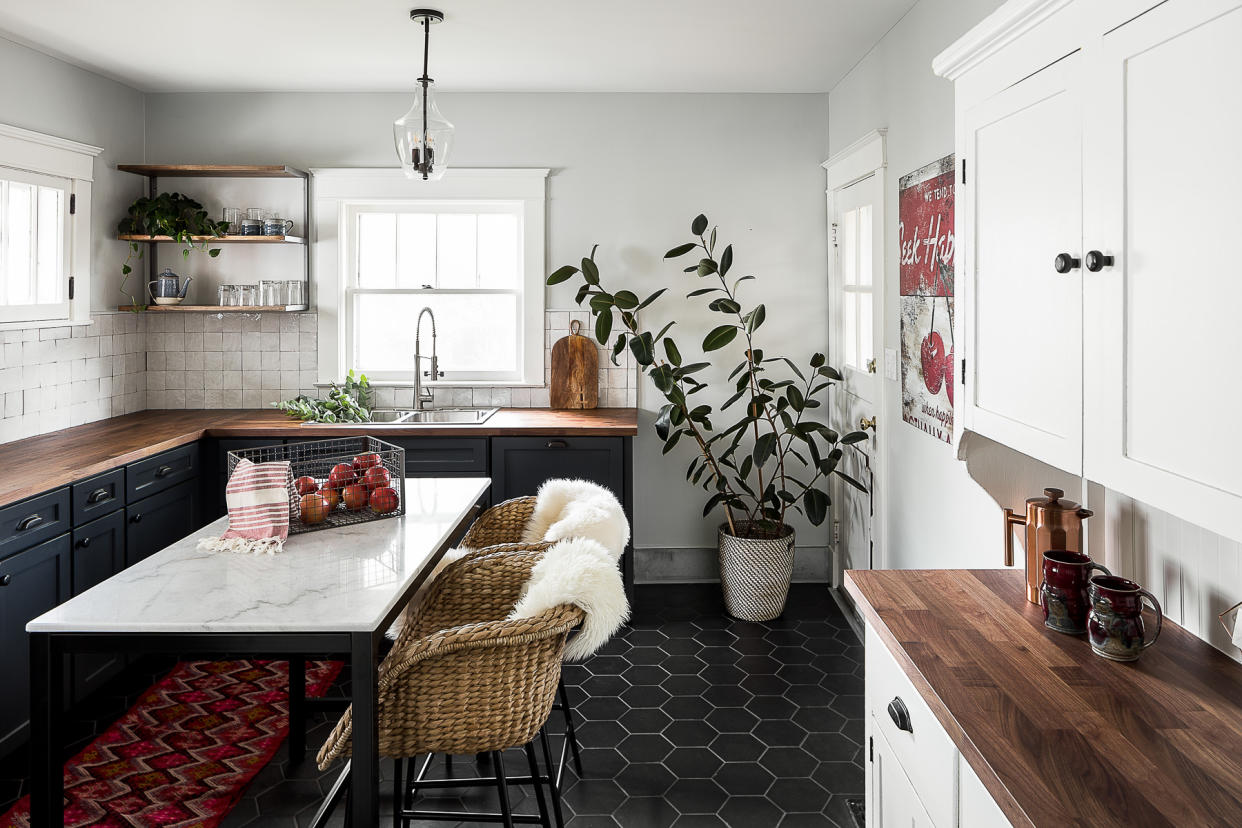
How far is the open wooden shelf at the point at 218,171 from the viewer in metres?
4.57

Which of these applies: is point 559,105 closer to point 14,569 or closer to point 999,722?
point 14,569

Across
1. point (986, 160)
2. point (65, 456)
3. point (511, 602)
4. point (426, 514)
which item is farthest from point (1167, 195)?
point (65, 456)

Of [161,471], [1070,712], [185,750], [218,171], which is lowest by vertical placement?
[185,750]

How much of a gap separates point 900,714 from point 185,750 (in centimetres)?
253

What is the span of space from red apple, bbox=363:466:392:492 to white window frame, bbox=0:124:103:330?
207 cm

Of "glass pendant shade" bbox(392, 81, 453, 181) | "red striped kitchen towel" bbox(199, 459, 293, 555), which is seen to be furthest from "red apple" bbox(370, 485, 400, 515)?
"glass pendant shade" bbox(392, 81, 453, 181)

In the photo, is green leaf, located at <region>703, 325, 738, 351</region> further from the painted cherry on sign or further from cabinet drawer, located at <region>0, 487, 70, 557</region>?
cabinet drawer, located at <region>0, 487, 70, 557</region>

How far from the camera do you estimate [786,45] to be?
13.1 feet

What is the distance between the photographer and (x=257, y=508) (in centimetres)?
239

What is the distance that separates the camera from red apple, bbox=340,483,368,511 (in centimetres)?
268

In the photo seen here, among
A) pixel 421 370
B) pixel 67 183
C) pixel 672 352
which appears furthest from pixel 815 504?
pixel 67 183

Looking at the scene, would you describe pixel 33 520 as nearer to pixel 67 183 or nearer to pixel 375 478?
pixel 375 478

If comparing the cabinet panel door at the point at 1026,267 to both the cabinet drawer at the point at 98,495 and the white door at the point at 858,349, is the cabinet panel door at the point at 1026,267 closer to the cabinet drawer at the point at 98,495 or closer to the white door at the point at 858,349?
the white door at the point at 858,349

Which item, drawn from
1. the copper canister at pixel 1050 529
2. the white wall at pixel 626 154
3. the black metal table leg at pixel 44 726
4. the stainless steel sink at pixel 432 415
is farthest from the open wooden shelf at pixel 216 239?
the copper canister at pixel 1050 529
